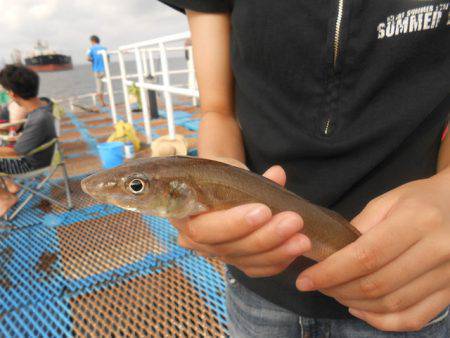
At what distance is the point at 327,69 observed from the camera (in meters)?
1.10

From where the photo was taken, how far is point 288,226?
849mm

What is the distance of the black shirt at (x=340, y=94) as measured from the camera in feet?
3.39

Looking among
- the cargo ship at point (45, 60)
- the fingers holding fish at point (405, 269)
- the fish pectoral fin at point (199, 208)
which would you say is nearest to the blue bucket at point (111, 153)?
the fish pectoral fin at point (199, 208)

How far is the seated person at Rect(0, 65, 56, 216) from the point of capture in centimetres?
395

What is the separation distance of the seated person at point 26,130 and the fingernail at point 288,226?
162 inches

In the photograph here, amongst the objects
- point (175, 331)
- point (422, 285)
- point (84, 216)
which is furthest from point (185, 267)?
point (422, 285)

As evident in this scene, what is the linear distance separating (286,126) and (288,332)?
86cm

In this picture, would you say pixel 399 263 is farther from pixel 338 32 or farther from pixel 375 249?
pixel 338 32

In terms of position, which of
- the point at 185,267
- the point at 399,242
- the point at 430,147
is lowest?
the point at 185,267

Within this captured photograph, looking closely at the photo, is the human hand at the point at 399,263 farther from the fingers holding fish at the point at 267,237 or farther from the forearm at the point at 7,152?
the forearm at the point at 7,152

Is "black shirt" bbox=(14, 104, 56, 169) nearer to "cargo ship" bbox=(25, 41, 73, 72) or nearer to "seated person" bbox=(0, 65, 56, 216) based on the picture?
"seated person" bbox=(0, 65, 56, 216)

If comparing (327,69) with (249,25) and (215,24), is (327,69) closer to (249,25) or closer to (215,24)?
(249,25)

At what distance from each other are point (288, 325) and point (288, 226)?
68cm

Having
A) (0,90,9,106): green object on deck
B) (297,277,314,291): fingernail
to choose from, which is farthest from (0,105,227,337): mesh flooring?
(0,90,9,106): green object on deck
